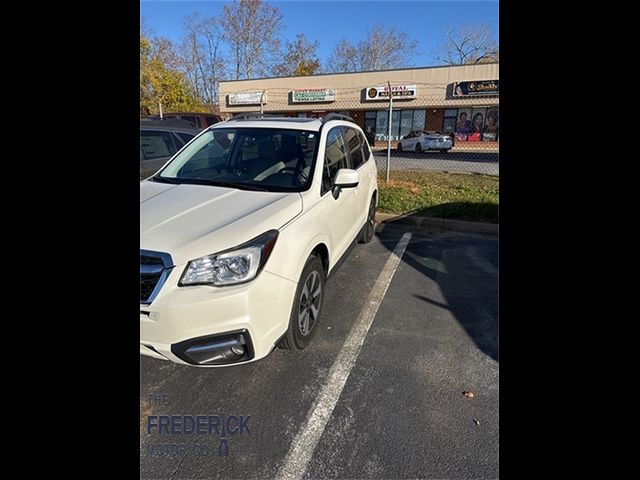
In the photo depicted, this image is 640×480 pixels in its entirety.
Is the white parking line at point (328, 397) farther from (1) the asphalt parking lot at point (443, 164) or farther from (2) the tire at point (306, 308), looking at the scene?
(1) the asphalt parking lot at point (443, 164)

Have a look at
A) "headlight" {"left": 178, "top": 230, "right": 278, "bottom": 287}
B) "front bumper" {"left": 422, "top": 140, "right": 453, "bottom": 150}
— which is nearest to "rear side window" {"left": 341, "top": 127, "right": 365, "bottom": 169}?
"headlight" {"left": 178, "top": 230, "right": 278, "bottom": 287}

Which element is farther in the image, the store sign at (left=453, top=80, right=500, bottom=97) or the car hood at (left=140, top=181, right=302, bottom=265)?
the store sign at (left=453, top=80, right=500, bottom=97)

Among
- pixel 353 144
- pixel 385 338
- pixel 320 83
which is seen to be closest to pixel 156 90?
pixel 320 83

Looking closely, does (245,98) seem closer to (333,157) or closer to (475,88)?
(475,88)

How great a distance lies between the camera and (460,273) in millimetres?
4281

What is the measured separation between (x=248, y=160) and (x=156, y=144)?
3.37 metres

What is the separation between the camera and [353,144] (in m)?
4.41

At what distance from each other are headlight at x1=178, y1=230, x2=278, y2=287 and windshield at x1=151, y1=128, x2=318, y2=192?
83 centimetres

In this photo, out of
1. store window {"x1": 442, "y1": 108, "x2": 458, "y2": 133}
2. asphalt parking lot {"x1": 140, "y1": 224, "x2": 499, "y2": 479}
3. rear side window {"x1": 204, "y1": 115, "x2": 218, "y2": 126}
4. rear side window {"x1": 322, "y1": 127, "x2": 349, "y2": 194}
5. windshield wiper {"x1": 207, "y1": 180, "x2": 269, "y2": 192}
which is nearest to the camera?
asphalt parking lot {"x1": 140, "y1": 224, "x2": 499, "y2": 479}
